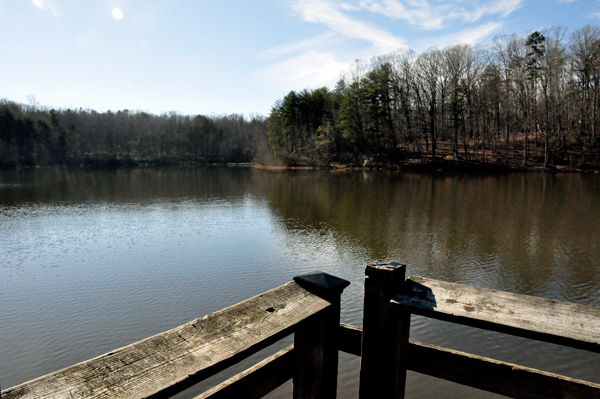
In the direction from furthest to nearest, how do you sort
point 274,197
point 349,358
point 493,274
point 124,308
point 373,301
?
point 274,197
point 493,274
point 124,308
point 349,358
point 373,301

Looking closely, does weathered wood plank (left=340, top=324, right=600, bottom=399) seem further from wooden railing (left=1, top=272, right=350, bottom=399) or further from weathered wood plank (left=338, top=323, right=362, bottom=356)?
wooden railing (left=1, top=272, right=350, bottom=399)

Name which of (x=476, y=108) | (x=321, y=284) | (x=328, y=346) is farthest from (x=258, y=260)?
(x=476, y=108)

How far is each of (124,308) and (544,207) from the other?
21.2 m

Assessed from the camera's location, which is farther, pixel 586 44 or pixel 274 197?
pixel 586 44

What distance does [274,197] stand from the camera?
2902cm

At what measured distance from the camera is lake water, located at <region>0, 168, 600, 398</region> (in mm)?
7320

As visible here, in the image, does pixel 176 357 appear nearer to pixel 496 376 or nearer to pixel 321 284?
pixel 321 284

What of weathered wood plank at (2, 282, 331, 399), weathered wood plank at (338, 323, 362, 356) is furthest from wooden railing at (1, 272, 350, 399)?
weathered wood plank at (338, 323, 362, 356)

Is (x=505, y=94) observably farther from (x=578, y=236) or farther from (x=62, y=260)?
(x=62, y=260)

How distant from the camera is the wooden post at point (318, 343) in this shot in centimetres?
208

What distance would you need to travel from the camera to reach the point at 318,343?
2.11 m

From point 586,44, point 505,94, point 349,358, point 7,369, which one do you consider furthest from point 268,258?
point 586,44

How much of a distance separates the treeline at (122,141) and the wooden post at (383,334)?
73561mm

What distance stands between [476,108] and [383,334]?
5839 cm
